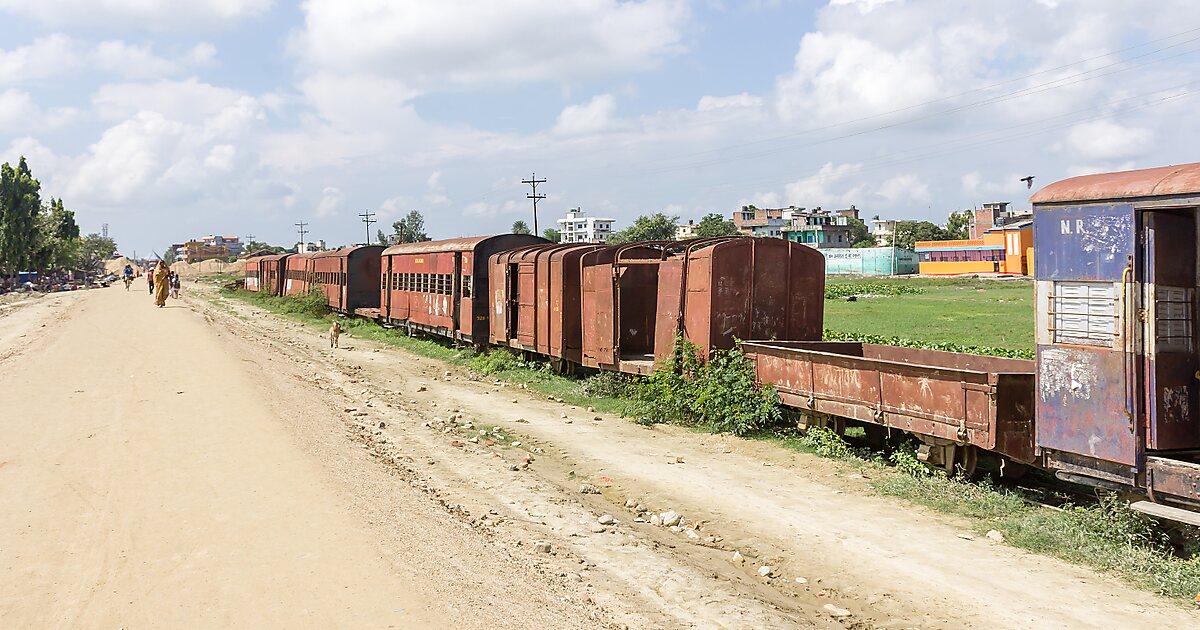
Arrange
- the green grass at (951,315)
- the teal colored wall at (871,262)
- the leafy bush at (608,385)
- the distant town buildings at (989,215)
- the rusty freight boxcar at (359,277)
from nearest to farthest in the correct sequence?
the leafy bush at (608,385), the green grass at (951,315), the rusty freight boxcar at (359,277), the teal colored wall at (871,262), the distant town buildings at (989,215)

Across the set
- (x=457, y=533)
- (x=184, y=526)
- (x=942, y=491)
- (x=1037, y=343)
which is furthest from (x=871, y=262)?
(x=184, y=526)

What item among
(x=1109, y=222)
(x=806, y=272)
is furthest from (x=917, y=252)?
(x=1109, y=222)

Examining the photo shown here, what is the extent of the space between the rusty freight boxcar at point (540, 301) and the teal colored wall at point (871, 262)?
6236 cm

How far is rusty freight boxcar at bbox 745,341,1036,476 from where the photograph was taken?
8.60 m

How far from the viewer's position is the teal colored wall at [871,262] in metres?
81.3

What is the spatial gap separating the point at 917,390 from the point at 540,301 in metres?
10.9

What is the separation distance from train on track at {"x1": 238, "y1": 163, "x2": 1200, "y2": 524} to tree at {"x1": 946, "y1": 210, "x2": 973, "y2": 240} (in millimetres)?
98196

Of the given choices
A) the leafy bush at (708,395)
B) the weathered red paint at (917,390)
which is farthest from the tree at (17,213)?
the weathered red paint at (917,390)

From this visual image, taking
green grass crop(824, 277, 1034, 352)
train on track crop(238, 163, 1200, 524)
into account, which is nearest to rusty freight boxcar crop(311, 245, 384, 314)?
green grass crop(824, 277, 1034, 352)

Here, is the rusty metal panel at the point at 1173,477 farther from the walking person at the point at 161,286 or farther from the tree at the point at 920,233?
the tree at the point at 920,233

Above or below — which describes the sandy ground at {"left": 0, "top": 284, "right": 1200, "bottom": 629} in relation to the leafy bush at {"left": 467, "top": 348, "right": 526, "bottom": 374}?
below

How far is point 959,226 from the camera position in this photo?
11556 cm

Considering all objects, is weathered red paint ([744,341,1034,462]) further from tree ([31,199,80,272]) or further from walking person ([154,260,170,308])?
tree ([31,199,80,272])

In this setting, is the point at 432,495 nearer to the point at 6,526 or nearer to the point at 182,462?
the point at 182,462
